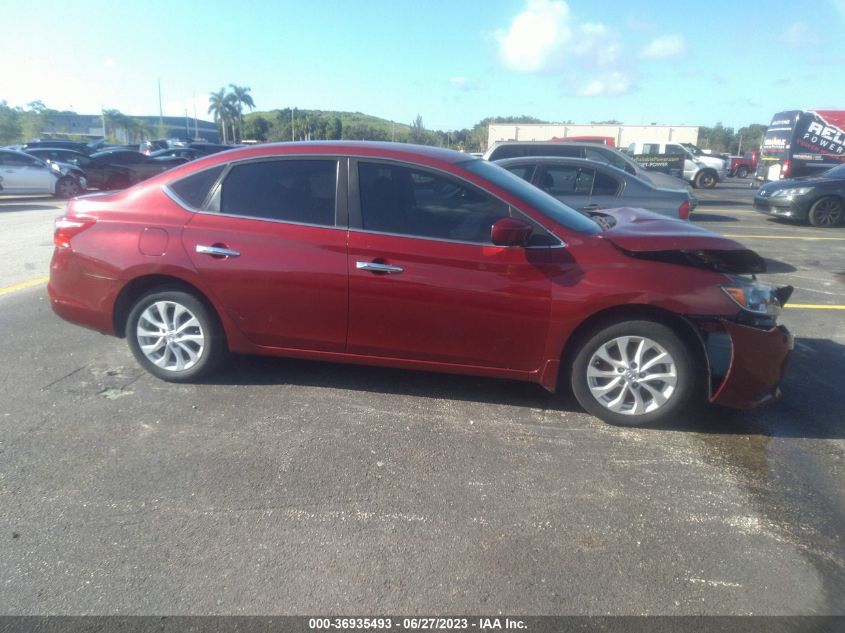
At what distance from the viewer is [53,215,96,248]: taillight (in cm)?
477

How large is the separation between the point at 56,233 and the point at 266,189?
A: 1.69 m

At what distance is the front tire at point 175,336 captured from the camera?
15.1 ft

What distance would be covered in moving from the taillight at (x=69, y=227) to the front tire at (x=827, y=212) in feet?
47.8

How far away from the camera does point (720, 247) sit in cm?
406

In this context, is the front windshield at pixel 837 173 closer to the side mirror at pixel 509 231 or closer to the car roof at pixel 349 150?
the car roof at pixel 349 150

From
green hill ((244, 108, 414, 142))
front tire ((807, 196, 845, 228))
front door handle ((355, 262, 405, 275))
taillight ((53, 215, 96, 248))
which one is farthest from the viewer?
green hill ((244, 108, 414, 142))

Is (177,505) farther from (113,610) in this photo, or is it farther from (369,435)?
(369,435)

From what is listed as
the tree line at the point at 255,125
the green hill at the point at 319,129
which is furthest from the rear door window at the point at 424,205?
the tree line at the point at 255,125

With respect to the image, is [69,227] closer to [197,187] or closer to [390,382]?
[197,187]

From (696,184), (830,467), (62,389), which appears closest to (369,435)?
(62,389)

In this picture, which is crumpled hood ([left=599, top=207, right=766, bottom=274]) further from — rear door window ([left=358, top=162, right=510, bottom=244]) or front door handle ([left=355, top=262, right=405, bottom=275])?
front door handle ([left=355, top=262, right=405, bottom=275])

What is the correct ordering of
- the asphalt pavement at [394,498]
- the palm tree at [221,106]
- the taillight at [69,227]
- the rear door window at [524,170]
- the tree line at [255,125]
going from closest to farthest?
the asphalt pavement at [394,498] < the taillight at [69,227] < the rear door window at [524,170] < the tree line at [255,125] < the palm tree at [221,106]

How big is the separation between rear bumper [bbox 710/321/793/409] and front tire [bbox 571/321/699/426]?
21cm

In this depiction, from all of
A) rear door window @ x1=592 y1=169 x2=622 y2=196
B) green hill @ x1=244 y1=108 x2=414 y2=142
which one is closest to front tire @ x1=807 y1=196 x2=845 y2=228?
rear door window @ x1=592 y1=169 x2=622 y2=196
